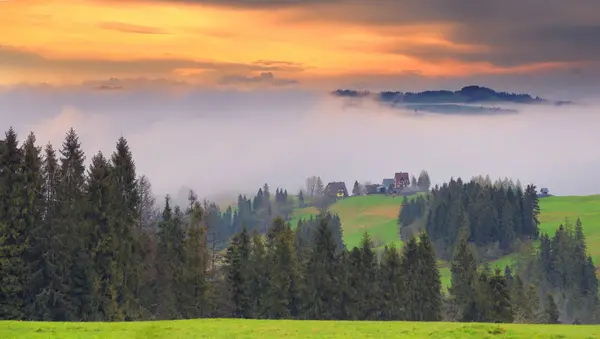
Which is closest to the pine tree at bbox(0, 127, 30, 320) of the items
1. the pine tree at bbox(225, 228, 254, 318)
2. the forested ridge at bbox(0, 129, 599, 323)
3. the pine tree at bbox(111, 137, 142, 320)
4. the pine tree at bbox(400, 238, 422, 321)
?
the forested ridge at bbox(0, 129, 599, 323)

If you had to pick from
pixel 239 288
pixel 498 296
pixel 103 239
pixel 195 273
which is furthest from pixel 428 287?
pixel 103 239

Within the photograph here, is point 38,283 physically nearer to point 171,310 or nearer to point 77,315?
point 77,315

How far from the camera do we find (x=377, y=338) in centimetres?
4984

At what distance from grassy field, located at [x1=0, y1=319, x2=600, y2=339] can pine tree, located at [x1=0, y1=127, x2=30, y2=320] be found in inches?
1025

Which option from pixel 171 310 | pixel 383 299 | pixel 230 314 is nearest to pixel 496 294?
pixel 383 299

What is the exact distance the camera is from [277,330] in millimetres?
53531

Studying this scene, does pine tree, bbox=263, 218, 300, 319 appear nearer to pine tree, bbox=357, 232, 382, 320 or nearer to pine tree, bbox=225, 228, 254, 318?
pine tree, bbox=225, 228, 254, 318

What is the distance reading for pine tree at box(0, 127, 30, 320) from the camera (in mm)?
79812

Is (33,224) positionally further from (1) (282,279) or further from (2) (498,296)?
(2) (498,296)

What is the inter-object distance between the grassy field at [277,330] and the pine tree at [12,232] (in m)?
26.0

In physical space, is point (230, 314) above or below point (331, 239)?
below

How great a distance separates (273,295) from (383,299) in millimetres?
13750

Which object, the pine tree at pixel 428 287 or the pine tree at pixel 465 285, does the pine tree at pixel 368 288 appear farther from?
the pine tree at pixel 465 285

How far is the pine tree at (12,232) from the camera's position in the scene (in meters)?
79.8
